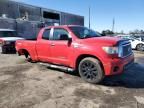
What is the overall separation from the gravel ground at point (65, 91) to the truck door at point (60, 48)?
57 cm

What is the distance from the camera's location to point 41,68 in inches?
349

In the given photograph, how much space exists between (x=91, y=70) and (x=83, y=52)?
0.62 meters

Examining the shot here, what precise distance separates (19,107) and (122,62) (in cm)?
328

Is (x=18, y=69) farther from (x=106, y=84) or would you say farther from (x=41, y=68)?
(x=106, y=84)

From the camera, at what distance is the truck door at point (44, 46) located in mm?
8172

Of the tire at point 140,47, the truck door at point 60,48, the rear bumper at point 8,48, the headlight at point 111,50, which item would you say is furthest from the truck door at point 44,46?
the tire at point 140,47

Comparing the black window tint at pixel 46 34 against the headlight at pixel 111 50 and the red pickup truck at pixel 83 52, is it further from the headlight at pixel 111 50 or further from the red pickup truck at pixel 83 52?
the headlight at pixel 111 50

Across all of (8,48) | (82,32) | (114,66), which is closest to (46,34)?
(82,32)

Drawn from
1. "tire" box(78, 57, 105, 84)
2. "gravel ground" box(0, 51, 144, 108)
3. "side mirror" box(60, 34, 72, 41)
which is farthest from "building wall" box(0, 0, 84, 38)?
"tire" box(78, 57, 105, 84)

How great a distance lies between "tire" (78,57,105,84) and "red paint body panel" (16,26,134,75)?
17 centimetres

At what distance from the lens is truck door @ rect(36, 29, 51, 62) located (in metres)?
8.17

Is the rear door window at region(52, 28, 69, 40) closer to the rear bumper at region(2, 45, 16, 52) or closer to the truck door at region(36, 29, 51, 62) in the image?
the truck door at region(36, 29, 51, 62)

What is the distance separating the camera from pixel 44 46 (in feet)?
27.1

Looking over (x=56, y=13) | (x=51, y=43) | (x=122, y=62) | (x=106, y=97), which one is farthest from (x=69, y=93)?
(x=56, y=13)
